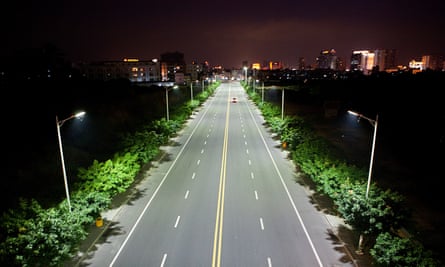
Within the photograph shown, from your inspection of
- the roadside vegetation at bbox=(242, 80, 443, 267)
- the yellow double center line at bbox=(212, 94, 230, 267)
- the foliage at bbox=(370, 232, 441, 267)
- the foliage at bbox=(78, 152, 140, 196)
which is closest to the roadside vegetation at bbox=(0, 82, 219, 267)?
the foliage at bbox=(78, 152, 140, 196)

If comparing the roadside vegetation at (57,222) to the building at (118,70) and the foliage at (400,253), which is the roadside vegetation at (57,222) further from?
the building at (118,70)

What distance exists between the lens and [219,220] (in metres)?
19.2

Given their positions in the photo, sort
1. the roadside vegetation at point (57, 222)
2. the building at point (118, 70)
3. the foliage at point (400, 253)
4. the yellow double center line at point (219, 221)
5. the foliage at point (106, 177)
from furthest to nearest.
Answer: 1. the building at point (118, 70)
2. the foliage at point (106, 177)
3. the yellow double center line at point (219, 221)
4. the roadside vegetation at point (57, 222)
5. the foliage at point (400, 253)

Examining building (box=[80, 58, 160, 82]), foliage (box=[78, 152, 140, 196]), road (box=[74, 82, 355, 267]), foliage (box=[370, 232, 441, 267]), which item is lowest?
road (box=[74, 82, 355, 267])

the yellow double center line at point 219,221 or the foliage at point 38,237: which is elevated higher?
the foliage at point 38,237

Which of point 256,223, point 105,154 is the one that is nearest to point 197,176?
point 256,223

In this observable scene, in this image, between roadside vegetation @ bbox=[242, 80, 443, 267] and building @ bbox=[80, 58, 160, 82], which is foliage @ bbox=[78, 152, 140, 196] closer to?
roadside vegetation @ bbox=[242, 80, 443, 267]

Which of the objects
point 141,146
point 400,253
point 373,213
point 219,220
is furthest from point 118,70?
point 400,253

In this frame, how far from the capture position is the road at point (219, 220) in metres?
15.6

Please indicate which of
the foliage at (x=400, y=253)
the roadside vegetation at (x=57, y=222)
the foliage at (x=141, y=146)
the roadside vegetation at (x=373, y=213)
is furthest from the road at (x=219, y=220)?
the foliage at (x=400, y=253)

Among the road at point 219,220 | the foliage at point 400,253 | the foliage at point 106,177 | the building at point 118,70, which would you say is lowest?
the road at point 219,220

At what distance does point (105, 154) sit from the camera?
33.6 meters

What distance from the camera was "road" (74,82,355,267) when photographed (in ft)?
51.1

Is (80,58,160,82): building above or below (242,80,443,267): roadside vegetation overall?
above
